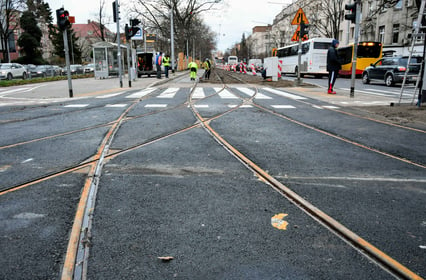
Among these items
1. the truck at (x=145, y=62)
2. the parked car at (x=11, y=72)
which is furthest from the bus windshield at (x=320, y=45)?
the parked car at (x=11, y=72)

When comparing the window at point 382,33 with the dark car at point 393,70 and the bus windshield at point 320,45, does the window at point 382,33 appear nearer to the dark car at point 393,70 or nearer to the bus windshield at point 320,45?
the bus windshield at point 320,45

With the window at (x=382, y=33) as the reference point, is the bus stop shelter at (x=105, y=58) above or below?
below

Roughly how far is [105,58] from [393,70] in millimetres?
21076

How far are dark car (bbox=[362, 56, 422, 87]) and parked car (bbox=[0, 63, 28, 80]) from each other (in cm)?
2850

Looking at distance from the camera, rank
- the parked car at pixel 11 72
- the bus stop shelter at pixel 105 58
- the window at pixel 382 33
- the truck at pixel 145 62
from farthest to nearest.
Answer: the window at pixel 382 33 → the truck at pixel 145 62 → the parked car at pixel 11 72 → the bus stop shelter at pixel 105 58

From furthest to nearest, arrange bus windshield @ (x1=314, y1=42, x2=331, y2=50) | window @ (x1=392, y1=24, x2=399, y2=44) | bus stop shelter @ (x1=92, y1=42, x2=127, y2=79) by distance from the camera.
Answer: window @ (x1=392, y1=24, x2=399, y2=44) → bus windshield @ (x1=314, y1=42, x2=331, y2=50) → bus stop shelter @ (x1=92, y1=42, x2=127, y2=79)

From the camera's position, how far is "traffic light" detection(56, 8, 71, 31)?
14.5 meters

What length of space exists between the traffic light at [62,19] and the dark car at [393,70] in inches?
671

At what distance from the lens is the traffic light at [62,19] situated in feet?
47.7

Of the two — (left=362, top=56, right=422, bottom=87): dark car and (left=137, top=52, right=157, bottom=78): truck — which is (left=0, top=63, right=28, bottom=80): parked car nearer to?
(left=137, top=52, right=157, bottom=78): truck

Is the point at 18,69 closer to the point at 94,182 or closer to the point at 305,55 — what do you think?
the point at 305,55

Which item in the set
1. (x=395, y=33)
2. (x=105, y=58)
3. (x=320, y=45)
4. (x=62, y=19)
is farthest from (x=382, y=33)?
(x=62, y=19)

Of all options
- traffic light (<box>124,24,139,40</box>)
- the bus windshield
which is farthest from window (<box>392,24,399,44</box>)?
traffic light (<box>124,24,139,40</box>)

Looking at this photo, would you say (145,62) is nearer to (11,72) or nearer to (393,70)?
(11,72)
